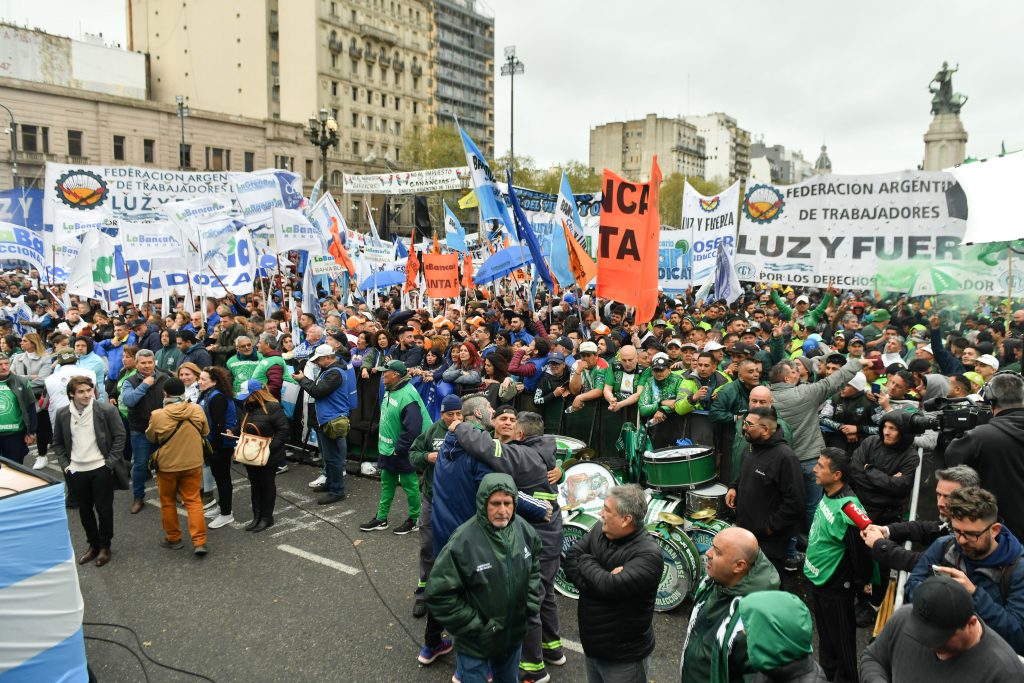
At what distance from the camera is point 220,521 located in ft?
24.8

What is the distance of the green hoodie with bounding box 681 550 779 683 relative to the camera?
3.06 m

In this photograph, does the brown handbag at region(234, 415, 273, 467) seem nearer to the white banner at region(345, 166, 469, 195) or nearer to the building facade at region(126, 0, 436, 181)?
the white banner at region(345, 166, 469, 195)

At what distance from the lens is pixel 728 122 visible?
169 meters

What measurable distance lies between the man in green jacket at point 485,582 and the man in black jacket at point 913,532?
6.17 feet

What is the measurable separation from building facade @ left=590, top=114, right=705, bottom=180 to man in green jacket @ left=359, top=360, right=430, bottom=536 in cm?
12763

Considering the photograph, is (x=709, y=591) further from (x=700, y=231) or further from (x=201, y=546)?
(x=700, y=231)

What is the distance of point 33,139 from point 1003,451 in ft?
202

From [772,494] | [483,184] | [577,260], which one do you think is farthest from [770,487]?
[577,260]

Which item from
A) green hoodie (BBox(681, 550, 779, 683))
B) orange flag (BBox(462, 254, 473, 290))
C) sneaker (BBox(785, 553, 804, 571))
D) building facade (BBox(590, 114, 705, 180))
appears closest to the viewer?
green hoodie (BBox(681, 550, 779, 683))

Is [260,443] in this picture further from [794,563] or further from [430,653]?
[794,563]

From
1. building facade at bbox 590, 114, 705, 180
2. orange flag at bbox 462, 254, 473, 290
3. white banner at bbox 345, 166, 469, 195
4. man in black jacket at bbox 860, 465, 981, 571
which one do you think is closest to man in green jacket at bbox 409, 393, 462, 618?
man in black jacket at bbox 860, 465, 981, 571

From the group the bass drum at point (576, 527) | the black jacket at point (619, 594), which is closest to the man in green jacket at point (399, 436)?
the bass drum at point (576, 527)

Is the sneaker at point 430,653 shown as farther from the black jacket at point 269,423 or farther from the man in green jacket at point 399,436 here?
the black jacket at point 269,423

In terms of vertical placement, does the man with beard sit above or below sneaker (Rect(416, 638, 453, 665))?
above
